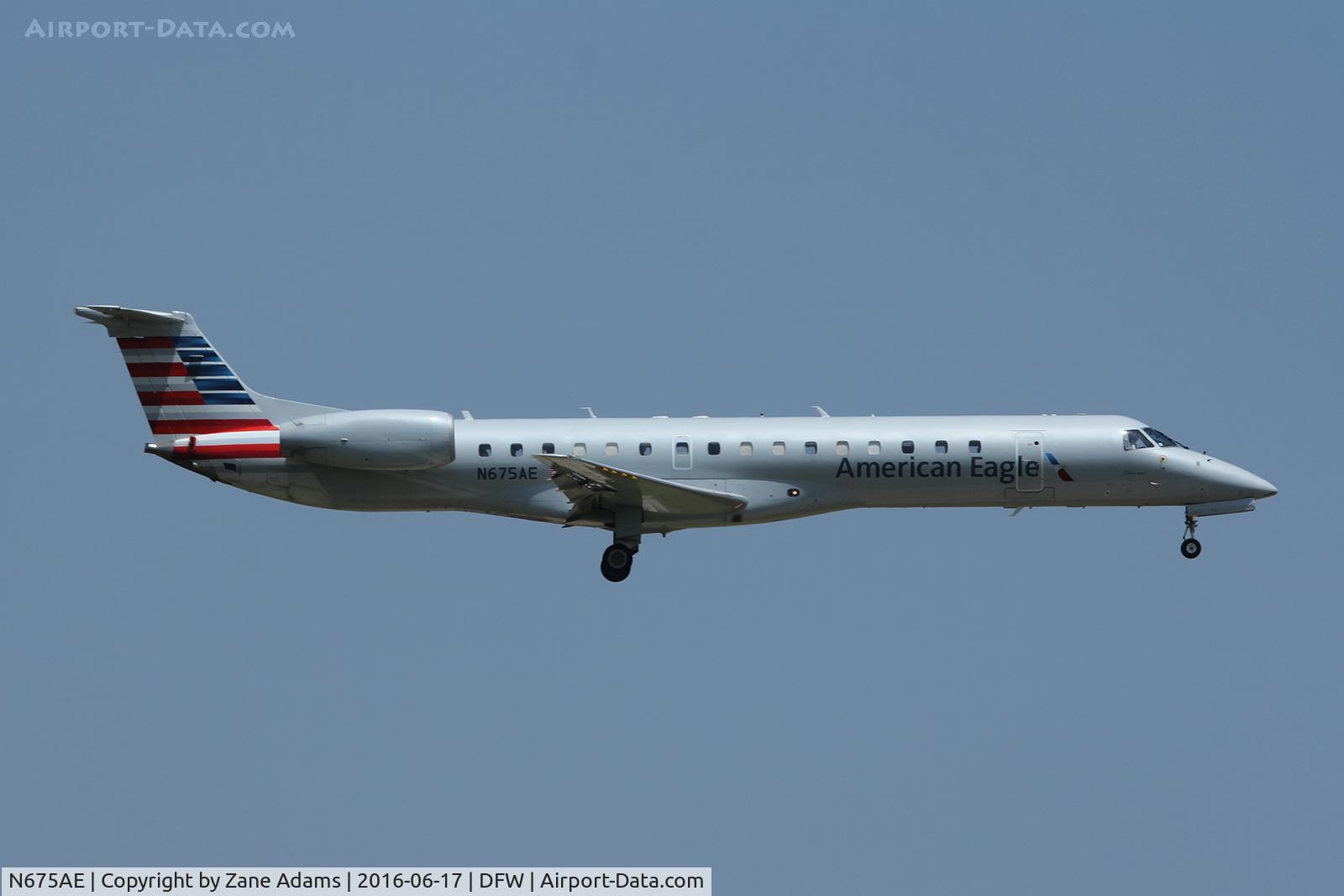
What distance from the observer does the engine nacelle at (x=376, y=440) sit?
→ 31016 millimetres

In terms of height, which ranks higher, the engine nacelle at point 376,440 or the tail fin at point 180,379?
the tail fin at point 180,379

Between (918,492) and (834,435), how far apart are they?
1826mm

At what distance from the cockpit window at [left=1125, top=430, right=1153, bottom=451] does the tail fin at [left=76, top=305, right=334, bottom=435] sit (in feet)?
51.4

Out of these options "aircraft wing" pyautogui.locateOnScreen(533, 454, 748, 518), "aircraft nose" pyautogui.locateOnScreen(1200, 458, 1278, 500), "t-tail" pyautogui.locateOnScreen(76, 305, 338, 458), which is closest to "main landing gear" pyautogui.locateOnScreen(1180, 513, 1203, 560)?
"aircraft nose" pyautogui.locateOnScreen(1200, 458, 1278, 500)

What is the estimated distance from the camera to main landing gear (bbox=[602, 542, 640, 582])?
104ft

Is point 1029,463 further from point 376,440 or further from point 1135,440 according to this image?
point 376,440

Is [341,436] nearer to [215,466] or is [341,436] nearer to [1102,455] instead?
[215,466]

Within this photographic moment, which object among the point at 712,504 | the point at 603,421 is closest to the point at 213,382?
the point at 603,421

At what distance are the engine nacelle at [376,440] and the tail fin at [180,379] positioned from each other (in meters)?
1.60

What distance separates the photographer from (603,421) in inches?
1277

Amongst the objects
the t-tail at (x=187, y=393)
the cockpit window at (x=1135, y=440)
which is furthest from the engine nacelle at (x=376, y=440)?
the cockpit window at (x=1135, y=440)

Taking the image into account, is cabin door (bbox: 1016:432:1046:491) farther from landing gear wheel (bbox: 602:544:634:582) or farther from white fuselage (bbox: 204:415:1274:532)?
landing gear wheel (bbox: 602:544:634:582)

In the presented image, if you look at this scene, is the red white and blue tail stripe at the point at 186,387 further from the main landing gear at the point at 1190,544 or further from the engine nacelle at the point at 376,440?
the main landing gear at the point at 1190,544

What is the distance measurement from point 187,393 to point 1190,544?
18.7m
